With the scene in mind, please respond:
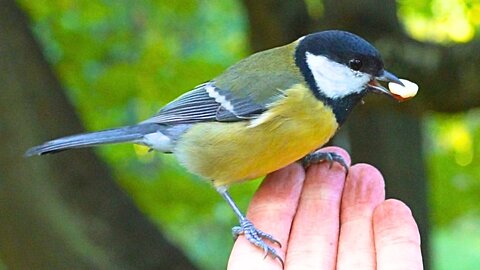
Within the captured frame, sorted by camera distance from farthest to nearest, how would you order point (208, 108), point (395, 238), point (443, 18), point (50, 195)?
1. point (443, 18)
2. point (50, 195)
3. point (208, 108)
4. point (395, 238)

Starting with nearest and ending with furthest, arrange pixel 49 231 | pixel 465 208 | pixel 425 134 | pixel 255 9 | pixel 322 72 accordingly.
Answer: pixel 322 72, pixel 49 231, pixel 255 9, pixel 465 208, pixel 425 134

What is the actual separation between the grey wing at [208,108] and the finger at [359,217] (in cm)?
25

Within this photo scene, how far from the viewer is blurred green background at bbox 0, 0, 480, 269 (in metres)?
2.33

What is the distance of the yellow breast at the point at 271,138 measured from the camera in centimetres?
173

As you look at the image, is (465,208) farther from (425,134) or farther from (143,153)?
(143,153)

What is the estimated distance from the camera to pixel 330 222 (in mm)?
1714

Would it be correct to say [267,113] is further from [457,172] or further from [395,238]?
[457,172]

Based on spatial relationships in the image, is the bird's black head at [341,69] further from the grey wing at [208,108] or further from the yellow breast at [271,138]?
the grey wing at [208,108]

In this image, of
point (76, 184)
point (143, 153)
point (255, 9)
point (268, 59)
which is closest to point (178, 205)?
point (143, 153)

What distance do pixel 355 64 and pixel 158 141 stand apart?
1.57 ft

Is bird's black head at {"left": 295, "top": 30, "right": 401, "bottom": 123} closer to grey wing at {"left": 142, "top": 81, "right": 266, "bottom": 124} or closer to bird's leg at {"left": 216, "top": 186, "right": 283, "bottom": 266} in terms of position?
grey wing at {"left": 142, "top": 81, "right": 266, "bottom": 124}

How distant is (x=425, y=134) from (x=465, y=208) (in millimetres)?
308

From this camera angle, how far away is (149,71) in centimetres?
236

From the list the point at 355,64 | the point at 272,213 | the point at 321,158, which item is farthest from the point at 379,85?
the point at 272,213
